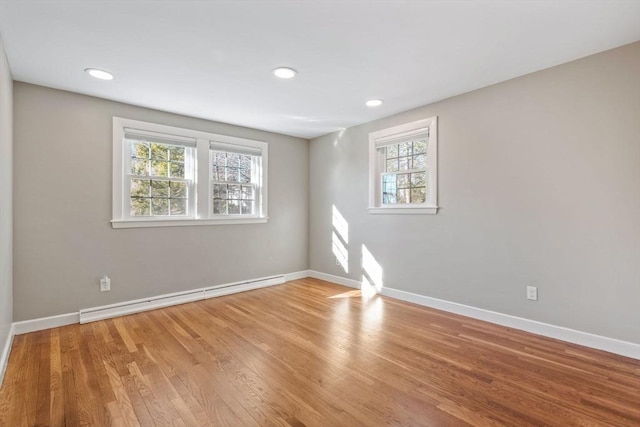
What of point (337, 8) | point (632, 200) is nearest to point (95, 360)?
point (337, 8)

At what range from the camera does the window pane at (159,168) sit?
372 centimetres

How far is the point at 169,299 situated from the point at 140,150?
1.84m

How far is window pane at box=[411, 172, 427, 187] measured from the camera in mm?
3759

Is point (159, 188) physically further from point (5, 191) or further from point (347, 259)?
point (347, 259)

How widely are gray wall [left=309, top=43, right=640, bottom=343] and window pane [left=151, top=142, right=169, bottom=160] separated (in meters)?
3.07

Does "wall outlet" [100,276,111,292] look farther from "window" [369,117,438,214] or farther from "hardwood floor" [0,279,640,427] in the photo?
"window" [369,117,438,214]

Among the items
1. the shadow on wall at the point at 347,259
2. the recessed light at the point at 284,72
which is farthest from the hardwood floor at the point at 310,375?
the recessed light at the point at 284,72

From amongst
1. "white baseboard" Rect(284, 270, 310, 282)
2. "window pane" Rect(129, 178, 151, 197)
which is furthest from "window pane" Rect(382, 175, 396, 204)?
"window pane" Rect(129, 178, 151, 197)

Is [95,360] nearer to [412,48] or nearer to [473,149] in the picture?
[412,48]

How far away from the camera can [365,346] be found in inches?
101

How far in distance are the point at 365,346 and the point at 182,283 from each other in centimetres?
252

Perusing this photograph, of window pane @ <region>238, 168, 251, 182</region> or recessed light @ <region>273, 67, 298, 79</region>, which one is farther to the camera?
window pane @ <region>238, 168, 251, 182</region>

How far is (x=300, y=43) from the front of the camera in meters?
2.28

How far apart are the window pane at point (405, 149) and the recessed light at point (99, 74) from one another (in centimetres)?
326
